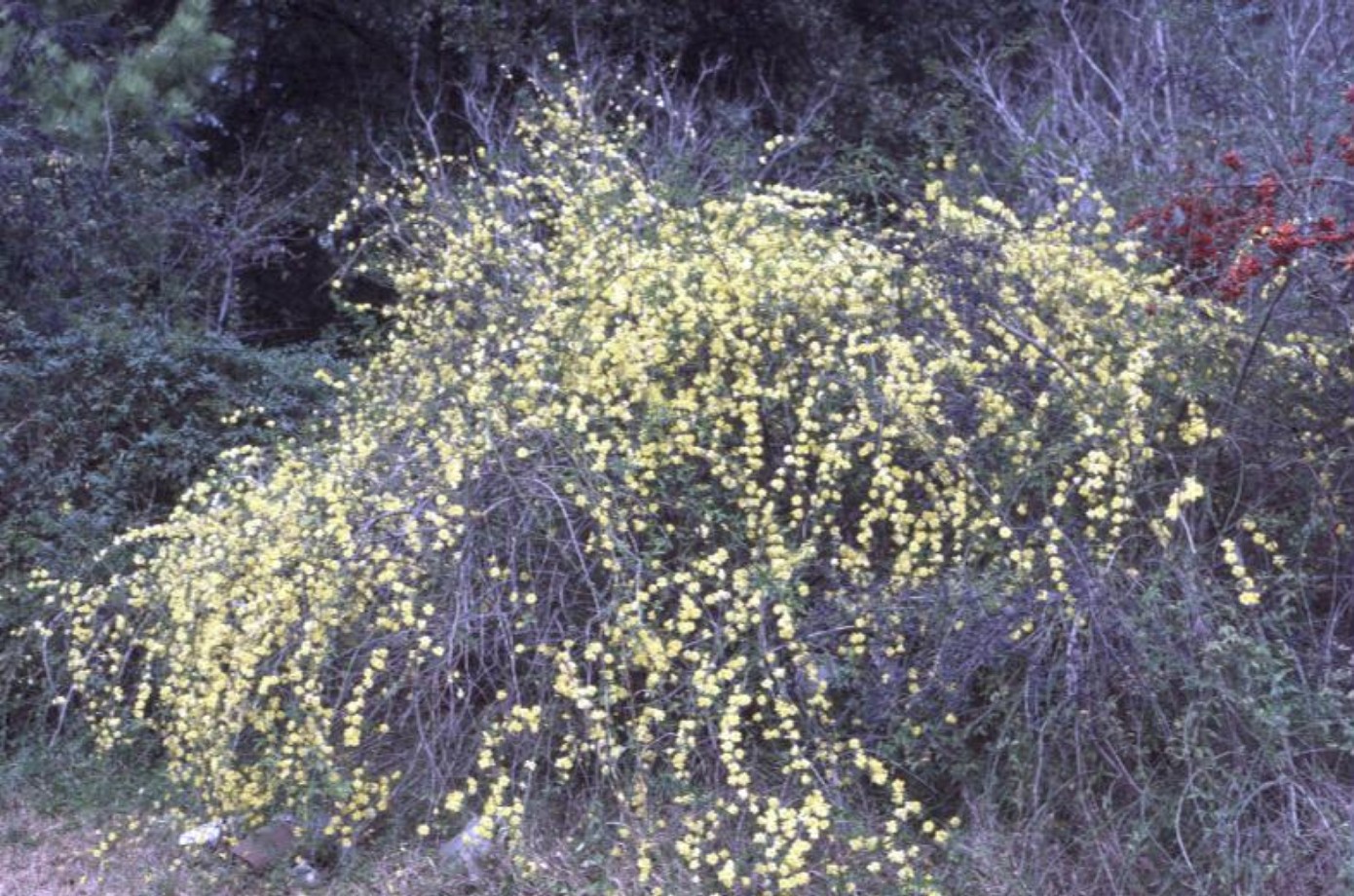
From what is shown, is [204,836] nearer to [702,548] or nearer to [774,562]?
[702,548]

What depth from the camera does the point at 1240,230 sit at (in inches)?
241

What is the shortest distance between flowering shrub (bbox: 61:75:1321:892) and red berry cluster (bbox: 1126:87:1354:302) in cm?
34

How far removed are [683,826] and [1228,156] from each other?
11.6ft

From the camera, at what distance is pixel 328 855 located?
5090mm

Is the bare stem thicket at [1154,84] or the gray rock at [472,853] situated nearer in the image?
the gray rock at [472,853]

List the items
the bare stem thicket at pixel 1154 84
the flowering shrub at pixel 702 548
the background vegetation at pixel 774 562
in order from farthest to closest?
the bare stem thicket at pixel 1154 84 → the flowering shrub at pixel 702 548 → the background vegetation at pixel 774 562

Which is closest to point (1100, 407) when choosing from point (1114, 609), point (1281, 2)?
point (1114, 609)

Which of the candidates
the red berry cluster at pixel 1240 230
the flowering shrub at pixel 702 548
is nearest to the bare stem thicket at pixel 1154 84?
the red berry cluster at pixel 1240 230

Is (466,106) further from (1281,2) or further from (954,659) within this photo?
(954,659)

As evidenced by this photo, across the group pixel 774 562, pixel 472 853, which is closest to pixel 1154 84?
pixel 774 562

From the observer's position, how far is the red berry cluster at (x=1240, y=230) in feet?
16.5

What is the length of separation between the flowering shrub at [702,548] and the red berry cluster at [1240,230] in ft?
1.11

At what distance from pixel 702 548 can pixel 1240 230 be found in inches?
100

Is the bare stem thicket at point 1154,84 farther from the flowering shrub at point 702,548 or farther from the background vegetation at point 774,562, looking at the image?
the flowering shrub at point 702,548
